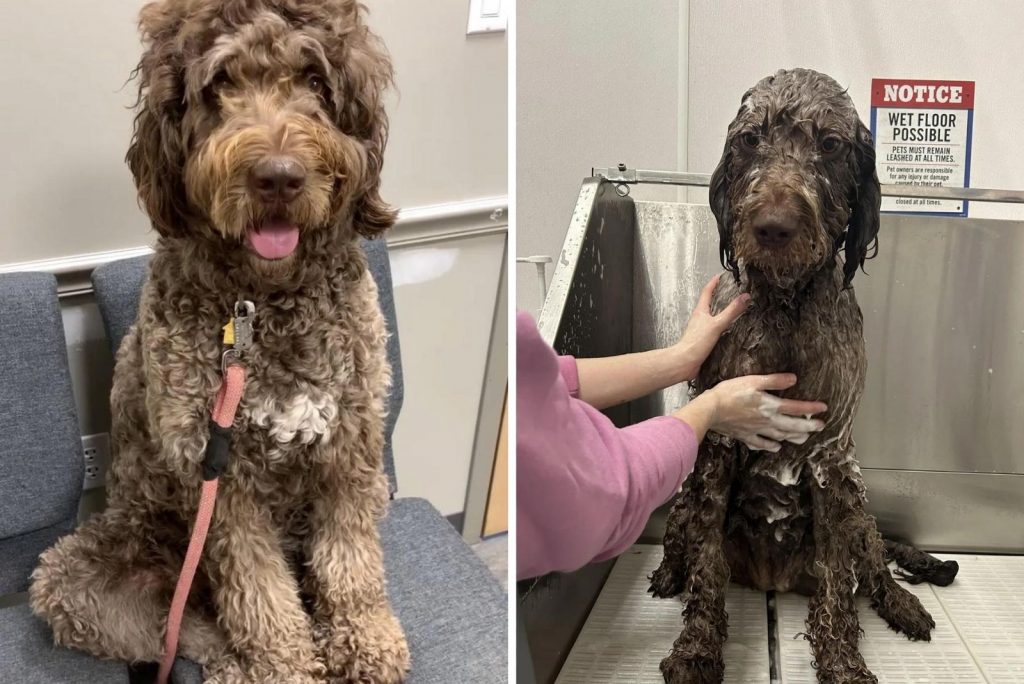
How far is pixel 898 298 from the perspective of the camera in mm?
977

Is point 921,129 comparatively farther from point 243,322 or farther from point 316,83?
point 243,322

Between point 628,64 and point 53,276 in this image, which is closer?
point 628,64

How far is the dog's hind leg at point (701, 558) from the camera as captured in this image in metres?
0.94

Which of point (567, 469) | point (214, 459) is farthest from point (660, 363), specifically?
point (214, 459)

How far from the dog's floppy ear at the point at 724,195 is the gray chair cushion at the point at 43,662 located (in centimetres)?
104

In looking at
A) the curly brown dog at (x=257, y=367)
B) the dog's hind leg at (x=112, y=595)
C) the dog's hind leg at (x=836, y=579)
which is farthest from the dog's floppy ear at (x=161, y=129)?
the dog's hind leg at (x=836, y=579)

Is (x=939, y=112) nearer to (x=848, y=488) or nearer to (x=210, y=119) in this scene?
(x=848, y=488)

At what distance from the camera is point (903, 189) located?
0.93m

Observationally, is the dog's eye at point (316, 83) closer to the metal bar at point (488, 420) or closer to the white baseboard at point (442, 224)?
the white baseboard at point (442, 224)

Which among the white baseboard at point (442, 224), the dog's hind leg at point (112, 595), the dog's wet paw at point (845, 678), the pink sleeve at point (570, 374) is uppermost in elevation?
the white baseboard at point (442, 224)

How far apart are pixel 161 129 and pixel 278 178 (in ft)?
0.62

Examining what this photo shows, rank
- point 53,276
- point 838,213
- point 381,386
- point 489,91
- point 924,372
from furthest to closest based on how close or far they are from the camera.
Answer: point 489,91 → point 53,276 → point 381,386 → point 924,372 → point 838,213

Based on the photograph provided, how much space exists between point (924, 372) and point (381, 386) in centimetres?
70

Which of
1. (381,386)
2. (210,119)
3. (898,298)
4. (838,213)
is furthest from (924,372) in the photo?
(210,119)
